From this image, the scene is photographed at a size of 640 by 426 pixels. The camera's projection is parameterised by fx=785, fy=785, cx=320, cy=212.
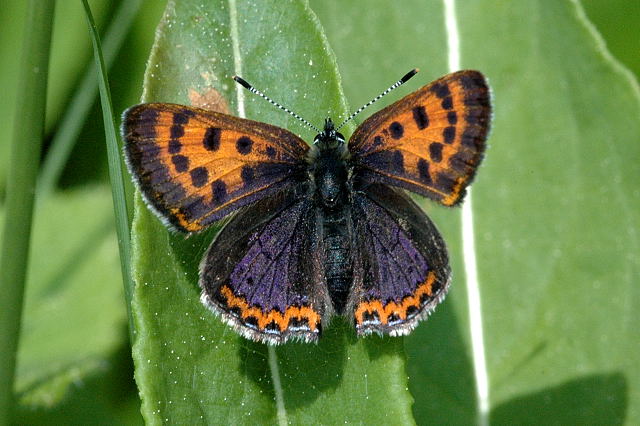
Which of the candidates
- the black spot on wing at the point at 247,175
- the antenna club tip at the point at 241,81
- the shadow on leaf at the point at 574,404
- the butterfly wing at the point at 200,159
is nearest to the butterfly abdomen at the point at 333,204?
the butterfly wing at the point at 200,159

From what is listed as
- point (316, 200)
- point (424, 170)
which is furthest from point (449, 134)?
point (316, 200)

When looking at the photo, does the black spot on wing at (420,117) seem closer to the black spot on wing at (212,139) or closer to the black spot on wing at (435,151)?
the black spot on wing at (435,151)

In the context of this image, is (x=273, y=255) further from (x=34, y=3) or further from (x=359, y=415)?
(x=34, y=3)

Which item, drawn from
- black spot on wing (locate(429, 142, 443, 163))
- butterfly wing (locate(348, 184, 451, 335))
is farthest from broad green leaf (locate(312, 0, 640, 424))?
black spot on wing (locate(429, 142, 443, 163))

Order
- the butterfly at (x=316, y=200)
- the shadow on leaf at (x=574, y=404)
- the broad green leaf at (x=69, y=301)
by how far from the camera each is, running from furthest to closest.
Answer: the broad green leaf at (x=69, y=301) → the shadow on leaf at (x=574, y=404) → the butterfly at (x=316, y=200)

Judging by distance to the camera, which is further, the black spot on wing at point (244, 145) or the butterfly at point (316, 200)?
the black spot on wing at point (244, 145)

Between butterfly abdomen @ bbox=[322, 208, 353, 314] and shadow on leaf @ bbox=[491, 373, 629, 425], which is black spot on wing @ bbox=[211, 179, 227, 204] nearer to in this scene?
butterfly abdomen @ bbox=[322, 208, 353, 314]

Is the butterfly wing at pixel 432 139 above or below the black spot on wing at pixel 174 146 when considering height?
below
